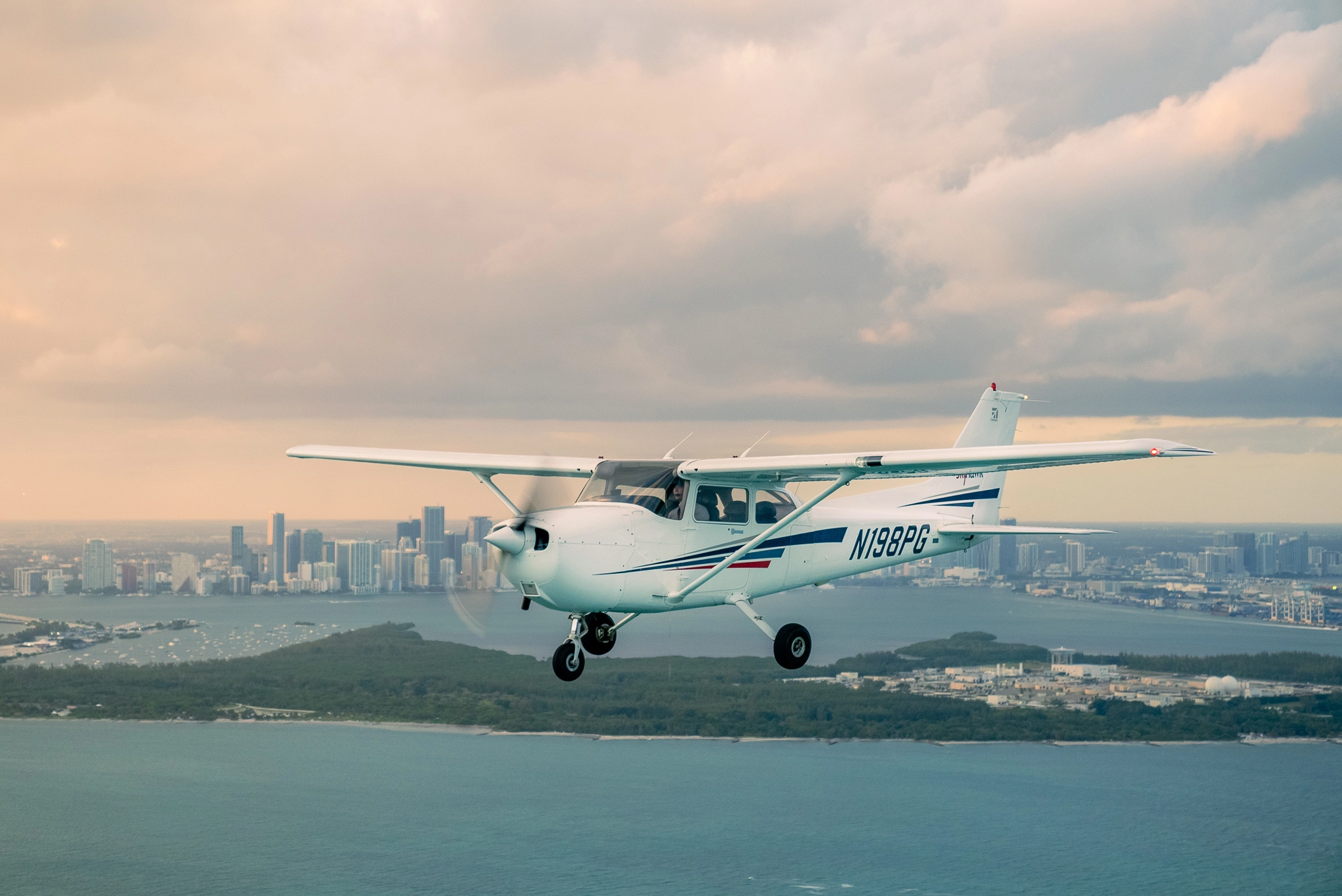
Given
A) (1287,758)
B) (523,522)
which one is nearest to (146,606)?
(1287,758)

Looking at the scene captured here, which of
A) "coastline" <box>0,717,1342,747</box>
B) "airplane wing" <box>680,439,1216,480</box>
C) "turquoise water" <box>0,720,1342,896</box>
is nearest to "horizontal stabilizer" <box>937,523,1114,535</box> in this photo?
"airplane wing" <box>680,439,1216,480</box>

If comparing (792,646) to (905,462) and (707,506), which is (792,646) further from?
(905,462)

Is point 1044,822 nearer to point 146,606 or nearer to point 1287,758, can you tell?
point 1287,758

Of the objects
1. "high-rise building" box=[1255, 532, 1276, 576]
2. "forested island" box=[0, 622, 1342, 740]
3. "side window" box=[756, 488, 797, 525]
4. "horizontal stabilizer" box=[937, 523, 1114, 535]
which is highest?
"high-rise building" box=[1255, 532, 1276, 576]

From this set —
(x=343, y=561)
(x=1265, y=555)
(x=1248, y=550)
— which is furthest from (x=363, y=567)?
(x=1265, y=555)

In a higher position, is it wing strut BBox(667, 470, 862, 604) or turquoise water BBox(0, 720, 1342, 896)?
wing strut BBox(667, 470, 862, 604)

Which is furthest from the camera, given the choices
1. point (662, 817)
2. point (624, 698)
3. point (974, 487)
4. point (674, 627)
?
point (674, 627)

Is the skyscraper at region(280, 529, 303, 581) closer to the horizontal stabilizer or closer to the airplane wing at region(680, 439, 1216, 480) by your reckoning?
the horizontal stabilizer
